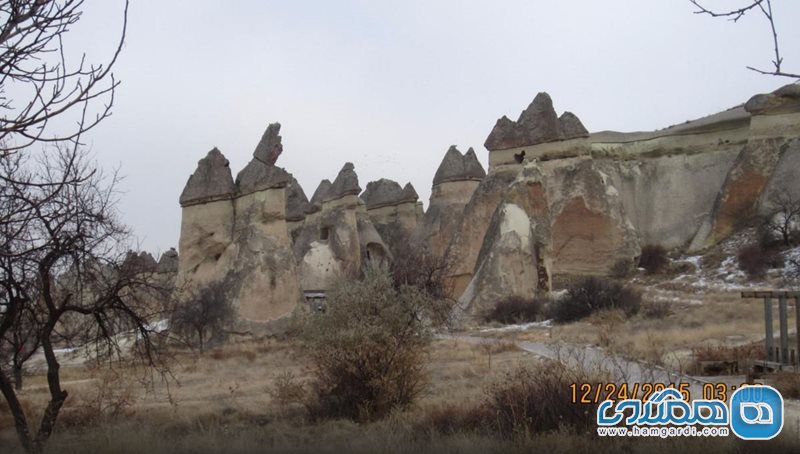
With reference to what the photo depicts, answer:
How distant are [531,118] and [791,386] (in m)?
21.3

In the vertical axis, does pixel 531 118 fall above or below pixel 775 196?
above

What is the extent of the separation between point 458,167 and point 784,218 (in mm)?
13430

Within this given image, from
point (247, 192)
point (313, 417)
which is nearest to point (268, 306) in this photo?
point (247, 192)

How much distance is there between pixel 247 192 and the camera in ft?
70.3

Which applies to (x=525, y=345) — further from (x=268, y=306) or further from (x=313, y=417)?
(x=268, y=306)

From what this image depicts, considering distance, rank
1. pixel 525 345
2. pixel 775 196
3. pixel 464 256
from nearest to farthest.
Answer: pixel 525 345, pixel 775 196, pixel 464 256

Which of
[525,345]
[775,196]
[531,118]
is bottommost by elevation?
[525,345]

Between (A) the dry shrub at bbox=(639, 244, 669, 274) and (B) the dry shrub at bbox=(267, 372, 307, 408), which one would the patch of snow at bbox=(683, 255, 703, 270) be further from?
(B) the dry shrub at bbox=(267, 372, 307, 408)

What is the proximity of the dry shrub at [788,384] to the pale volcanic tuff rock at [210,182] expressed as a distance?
16025 mm

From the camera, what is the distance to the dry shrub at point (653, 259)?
83.2ft

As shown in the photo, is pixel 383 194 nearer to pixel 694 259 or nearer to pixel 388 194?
pixel 388 194

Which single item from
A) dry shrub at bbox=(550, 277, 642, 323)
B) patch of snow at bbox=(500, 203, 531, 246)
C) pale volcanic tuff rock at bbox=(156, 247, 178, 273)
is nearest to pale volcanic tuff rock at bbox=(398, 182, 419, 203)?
pale volcanic tuff rock at bbox=(156, 247, 178, 273)

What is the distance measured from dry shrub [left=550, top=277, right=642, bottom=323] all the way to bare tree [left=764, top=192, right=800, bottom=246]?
20.8 feet

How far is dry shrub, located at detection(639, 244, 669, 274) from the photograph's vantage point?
83.2 feet
